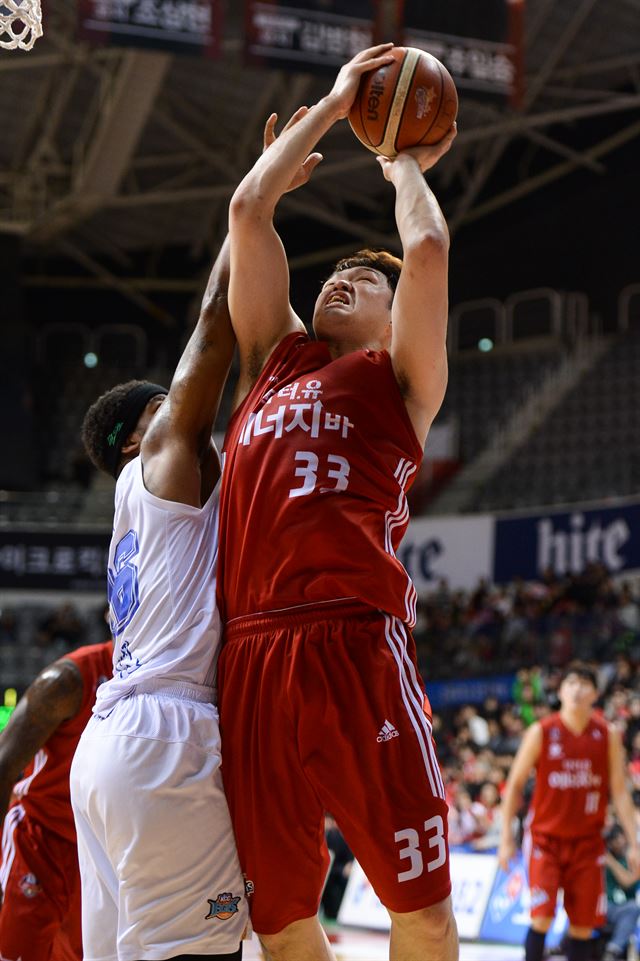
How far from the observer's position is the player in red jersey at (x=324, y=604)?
119 inches

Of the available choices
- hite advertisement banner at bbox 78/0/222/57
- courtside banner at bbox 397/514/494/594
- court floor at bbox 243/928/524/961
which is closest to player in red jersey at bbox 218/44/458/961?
court floor at bbox 243/928/524/961

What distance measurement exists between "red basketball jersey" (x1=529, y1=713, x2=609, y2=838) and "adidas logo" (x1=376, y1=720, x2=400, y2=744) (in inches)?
203

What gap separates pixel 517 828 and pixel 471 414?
1329 centimetres

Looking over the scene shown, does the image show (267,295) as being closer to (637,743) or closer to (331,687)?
(331,687)

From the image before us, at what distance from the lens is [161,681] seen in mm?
3121

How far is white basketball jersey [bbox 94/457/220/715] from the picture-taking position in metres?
3.15

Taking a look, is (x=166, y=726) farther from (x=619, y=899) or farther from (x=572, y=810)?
(x=619, y=899)

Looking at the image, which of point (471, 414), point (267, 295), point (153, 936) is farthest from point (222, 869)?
point (471, 414)

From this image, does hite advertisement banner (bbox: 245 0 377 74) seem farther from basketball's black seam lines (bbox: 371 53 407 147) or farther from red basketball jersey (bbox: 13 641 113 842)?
basketball's black seam lines (bbox: 371 53 407 147)

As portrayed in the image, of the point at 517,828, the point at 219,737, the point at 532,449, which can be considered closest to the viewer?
the point at 219,737

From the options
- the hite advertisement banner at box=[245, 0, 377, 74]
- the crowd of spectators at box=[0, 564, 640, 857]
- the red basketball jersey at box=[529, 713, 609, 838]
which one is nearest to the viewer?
the red basketball jersey at box=[529, 713, 609, 838]

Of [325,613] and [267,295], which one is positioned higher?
[267,295]

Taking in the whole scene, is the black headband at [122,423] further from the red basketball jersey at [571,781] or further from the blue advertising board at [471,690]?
the blue advertising board at [471,690]

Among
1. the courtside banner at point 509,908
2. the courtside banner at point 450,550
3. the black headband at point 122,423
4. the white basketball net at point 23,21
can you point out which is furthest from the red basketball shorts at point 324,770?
the courtside banner at point 450,550
